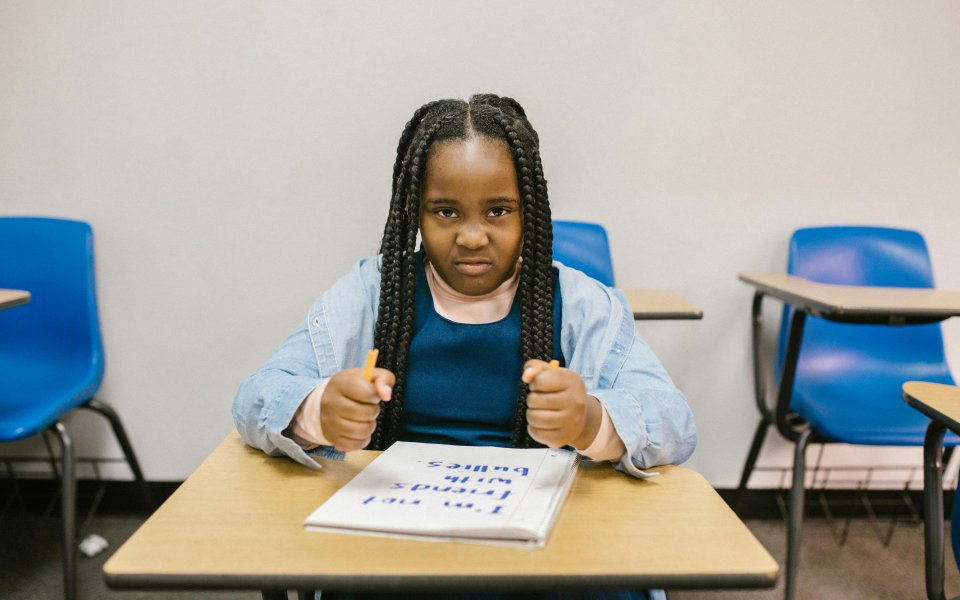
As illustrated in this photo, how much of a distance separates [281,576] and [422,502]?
17 centimetres

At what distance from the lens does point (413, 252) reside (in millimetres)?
1059

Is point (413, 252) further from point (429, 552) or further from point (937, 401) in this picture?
point (937, 401)

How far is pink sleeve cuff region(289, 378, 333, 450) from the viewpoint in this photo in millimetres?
785

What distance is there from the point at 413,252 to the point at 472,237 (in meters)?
0.16

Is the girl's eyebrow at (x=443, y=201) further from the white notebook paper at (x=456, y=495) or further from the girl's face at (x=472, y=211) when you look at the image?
the white notebook paper at (x=456, y=495)

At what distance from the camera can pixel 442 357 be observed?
1.04m

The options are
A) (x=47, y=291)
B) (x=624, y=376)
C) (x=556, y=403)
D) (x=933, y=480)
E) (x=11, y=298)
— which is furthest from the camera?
(x=47, y=291)

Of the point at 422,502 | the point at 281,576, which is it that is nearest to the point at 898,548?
the point at 422,502

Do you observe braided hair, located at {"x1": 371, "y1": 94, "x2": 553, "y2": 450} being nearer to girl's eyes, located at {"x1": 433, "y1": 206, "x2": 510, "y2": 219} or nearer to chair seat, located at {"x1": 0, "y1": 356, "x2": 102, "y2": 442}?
girl's eyes, located at {"x1": 433, "y1": 206, "x2": 510, "y2": 219}

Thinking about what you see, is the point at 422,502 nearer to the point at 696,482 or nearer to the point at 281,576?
the point at 281,576

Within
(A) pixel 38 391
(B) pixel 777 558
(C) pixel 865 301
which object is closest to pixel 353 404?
(C) pixel 865 301

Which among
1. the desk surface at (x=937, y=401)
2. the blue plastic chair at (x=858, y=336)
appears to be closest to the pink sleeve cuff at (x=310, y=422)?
the desk surface at (x=937, y=401)

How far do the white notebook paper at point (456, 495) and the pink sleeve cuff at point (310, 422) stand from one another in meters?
0.08

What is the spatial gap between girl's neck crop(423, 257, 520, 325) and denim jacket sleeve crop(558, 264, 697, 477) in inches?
4.0
